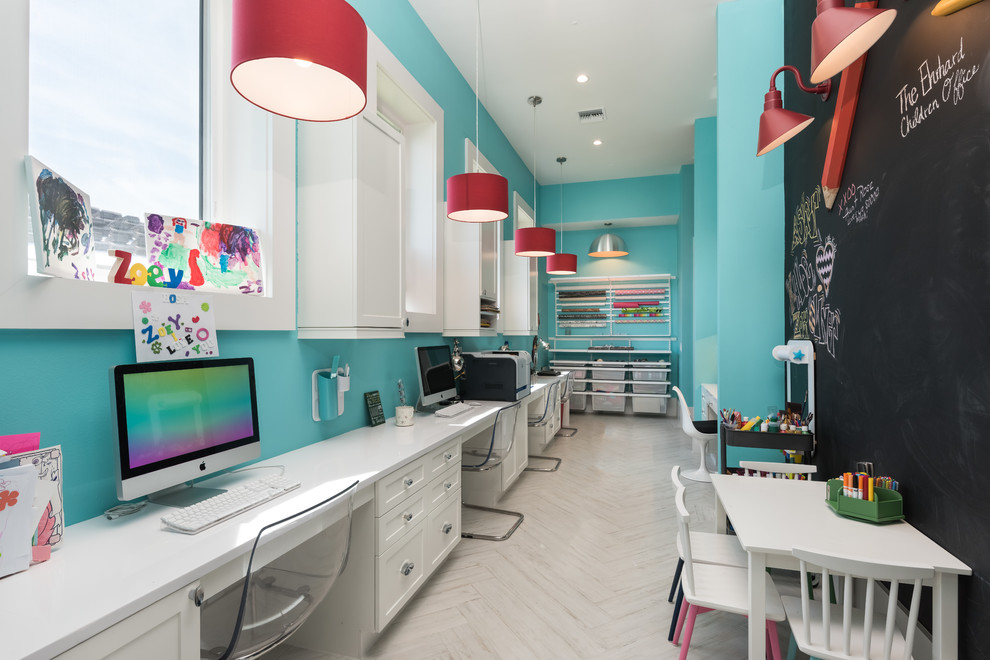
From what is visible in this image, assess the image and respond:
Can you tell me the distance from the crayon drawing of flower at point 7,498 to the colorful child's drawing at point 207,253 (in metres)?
0.90

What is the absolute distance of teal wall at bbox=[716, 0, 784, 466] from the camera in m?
3.07

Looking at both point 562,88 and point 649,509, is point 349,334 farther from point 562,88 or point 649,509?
point 562,88

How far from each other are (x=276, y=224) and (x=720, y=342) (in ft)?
8.90

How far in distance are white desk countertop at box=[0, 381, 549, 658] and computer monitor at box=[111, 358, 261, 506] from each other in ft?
0.40

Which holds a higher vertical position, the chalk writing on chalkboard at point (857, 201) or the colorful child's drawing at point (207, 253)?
the chalk writing on chalkboard at point (857, 201)

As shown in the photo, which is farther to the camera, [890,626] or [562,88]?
[562,88]

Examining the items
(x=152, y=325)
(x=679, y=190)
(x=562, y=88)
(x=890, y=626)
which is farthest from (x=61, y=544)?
(x=679, y=190)

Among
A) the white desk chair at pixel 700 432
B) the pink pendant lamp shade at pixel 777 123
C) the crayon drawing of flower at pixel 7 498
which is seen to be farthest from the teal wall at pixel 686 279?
the crayon drawing of flower at pixel 7 498

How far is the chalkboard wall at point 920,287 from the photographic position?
1.29 m

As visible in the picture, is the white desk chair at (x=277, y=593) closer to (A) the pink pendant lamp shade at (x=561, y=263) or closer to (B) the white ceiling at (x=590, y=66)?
(B) the white ceiling at (x=590, y=66)

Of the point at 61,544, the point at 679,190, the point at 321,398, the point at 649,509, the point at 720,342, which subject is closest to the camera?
the point at 61,544

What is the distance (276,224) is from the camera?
7.15ft

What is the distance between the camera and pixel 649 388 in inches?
287

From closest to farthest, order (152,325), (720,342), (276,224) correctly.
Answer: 1. (152,325)
2. (276,224)
3. (720,342)
